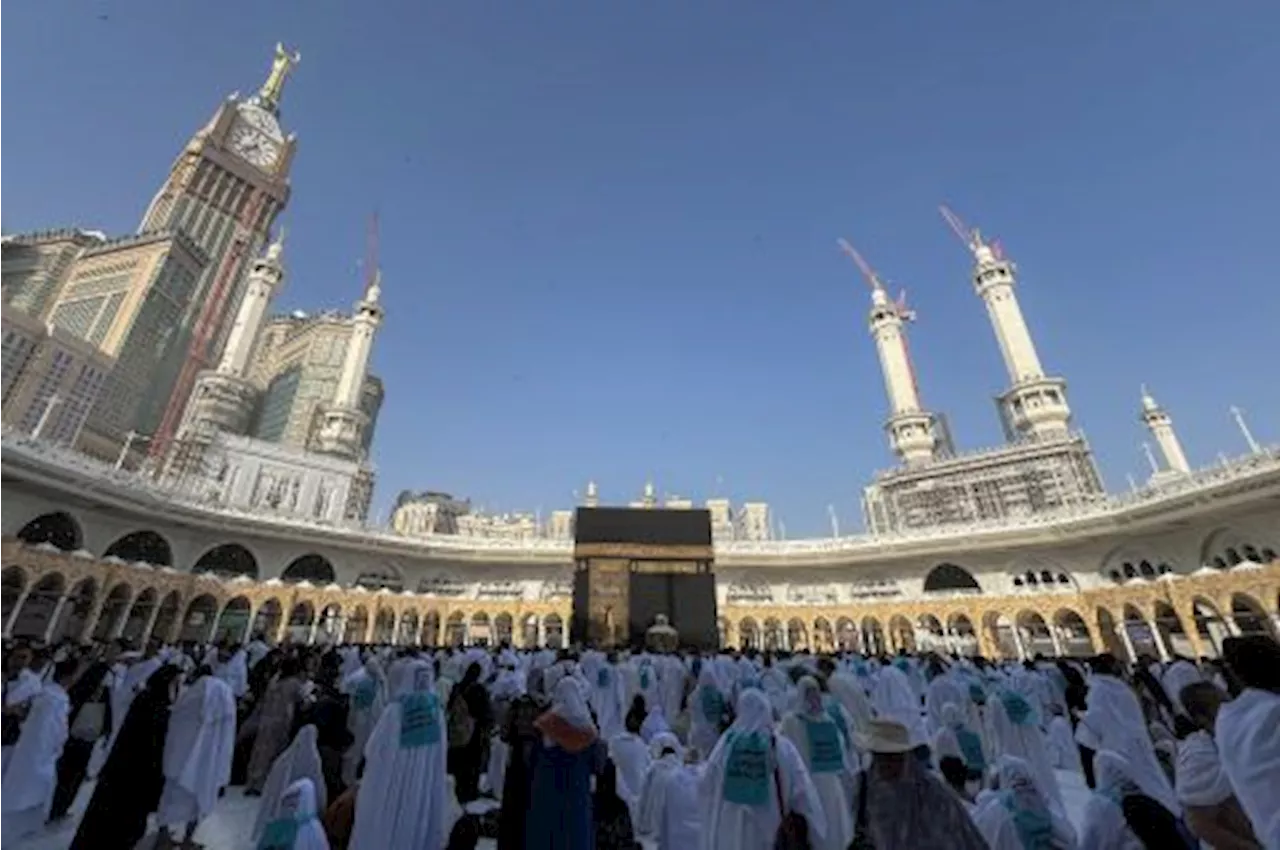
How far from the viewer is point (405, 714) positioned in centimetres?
393

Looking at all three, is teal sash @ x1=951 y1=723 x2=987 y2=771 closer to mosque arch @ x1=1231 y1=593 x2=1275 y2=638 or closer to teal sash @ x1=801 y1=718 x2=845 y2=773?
teal sash @ x1=801 y1=718 x2=845 y2=773

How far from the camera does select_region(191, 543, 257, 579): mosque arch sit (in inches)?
1173

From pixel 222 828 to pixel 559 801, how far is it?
393 centimetres

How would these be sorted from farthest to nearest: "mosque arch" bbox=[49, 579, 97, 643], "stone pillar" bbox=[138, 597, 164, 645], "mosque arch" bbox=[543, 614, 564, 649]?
"mosque arch" bbox=[543, 614, 564, 649], "stone pillar" bbox=[138, 597, 164, 645], "mosque arch" bbox=[49, 579, 97, 643]

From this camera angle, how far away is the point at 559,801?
3455mm

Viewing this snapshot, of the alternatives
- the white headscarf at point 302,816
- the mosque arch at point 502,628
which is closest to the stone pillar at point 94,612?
the mosque arch at point 502,628

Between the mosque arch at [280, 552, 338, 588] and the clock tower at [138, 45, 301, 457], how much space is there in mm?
38311

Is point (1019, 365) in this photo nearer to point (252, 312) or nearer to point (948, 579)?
point (948, 579)

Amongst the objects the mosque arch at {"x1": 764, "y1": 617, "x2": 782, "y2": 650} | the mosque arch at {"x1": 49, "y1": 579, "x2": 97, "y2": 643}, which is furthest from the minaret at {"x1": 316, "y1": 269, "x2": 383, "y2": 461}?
the mosque arch at {"x1": 764, "y1": 617, "x2": 782, "y2": 650}

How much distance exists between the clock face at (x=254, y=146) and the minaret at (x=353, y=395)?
4404cm

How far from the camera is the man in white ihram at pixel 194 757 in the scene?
14.4ft

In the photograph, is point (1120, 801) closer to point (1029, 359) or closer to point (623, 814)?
point (623, 814)

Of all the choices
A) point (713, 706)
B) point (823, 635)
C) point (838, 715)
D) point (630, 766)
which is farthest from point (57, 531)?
point (823, 635)

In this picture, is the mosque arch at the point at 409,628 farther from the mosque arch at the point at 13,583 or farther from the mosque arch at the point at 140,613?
the mosque arch at the point at 13,583
